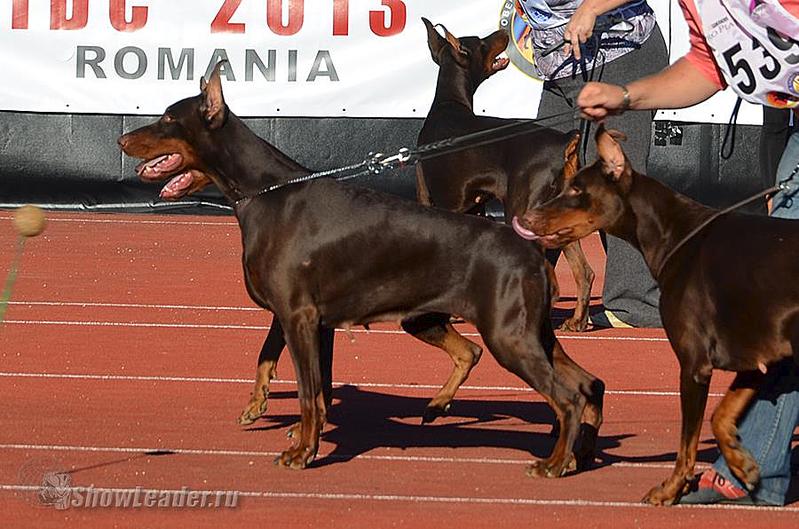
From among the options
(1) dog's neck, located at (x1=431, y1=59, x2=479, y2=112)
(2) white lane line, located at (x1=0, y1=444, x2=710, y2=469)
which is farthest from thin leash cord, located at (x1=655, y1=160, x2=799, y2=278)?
(1) dog's neck, located at (x1=431, y1=59, x2=479, y2=112)

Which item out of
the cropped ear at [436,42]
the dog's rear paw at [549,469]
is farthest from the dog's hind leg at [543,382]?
the cropped ear at [436,42]

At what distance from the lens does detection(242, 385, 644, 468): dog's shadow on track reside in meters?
6.79

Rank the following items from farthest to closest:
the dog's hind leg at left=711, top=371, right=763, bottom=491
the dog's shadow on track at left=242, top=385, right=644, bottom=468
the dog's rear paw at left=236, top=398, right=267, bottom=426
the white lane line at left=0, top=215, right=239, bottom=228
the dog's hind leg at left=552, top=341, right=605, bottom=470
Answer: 1. the white lane line at left=0, top=215, right=239, bottom=228
2. the dog's rear paw at left=236, top=398, right=267, bottom=426
3. the dog's shadow on track at left=242, top=385, right=644, bottom=468
4. the dog's hind leg at left=552, top=341, right=605, bottom=470
5. the dog's hind leg at left=711, top=371, right=763, bottom=491

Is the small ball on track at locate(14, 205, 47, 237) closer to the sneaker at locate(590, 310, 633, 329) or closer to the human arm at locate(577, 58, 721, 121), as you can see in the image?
the human arm at locate(577, 58, 721, 121)

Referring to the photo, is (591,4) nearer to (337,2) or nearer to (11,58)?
(337,2)

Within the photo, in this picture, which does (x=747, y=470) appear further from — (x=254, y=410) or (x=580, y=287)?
(x=580, y=287)

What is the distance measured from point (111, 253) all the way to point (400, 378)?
5.24 meters

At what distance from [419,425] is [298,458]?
1.13 meters

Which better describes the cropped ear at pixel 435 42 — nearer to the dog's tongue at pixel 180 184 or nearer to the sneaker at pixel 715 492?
the dog's tongue at pixel 180 184

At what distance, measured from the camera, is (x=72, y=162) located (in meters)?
15.5

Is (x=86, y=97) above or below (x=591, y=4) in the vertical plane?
below

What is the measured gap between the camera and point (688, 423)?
5.52 meters

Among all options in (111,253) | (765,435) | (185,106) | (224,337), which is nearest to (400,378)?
(224,337)

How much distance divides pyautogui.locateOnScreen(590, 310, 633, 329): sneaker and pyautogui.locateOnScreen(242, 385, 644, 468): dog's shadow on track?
2.50m
